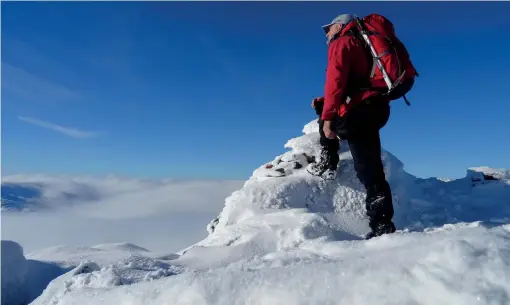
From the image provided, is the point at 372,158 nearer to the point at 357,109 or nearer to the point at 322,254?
the point at 357,109

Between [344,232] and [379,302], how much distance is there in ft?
14.5

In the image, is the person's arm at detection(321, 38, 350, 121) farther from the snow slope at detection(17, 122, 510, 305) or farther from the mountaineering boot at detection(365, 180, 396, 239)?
the snow slope at detection(17, 122, 510, 305)

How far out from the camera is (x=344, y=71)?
4.75 metres

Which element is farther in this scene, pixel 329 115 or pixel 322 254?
pixel 329 115

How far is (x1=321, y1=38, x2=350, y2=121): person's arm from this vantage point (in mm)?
4746

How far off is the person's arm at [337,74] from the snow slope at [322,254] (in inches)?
64.9

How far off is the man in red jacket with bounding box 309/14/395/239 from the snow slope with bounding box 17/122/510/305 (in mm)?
690

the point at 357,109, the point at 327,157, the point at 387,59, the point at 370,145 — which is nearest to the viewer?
the point at 387,59

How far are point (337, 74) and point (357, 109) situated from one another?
0.51m

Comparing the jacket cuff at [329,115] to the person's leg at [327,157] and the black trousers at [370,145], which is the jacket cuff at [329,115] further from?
the person's leg at [327,157]

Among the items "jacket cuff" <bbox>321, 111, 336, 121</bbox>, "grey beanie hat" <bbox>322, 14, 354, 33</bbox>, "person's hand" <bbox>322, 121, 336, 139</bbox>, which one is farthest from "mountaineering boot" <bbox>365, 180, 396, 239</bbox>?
"grey beanie hat" <bbox>322, 14, 354, 33</bbox>

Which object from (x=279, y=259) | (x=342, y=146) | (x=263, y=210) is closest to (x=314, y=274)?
(x=279, y=259)

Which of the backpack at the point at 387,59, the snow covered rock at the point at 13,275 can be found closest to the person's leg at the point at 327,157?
the backpack at the point at 387,59

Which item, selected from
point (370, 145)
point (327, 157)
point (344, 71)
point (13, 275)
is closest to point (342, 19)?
point (344, 71)
